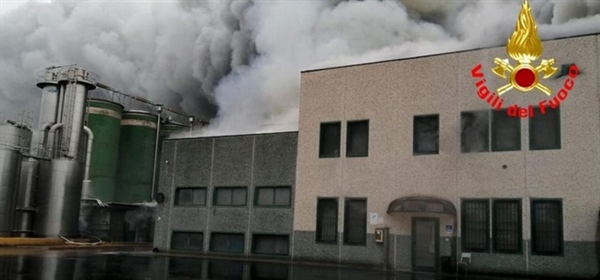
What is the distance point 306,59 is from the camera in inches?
1570

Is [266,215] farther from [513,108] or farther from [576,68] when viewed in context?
[576,68]

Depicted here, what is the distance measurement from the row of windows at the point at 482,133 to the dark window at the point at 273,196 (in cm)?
270

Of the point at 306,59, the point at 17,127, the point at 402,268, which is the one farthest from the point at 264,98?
the point at 402,268

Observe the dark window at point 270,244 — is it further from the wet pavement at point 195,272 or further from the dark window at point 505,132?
the dark window at point 505,132

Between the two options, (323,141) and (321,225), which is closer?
(321,225)

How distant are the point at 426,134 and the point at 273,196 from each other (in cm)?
669

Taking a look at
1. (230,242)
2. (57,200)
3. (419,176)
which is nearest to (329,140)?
(419,176)

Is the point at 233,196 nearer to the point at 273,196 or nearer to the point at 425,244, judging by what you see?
the point at 273,196

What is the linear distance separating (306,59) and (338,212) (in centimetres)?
2066

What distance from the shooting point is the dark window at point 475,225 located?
59.9ft

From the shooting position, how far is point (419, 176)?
64.0 feet

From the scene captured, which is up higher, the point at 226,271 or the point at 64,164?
the point at 64,164

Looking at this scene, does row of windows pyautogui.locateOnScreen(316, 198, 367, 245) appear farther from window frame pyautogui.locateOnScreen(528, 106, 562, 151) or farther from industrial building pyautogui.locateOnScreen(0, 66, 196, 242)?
industrial building pyautogui.locateOnScreen(0, 66, 196, 242)

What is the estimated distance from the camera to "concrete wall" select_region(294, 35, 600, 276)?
17094 mm
